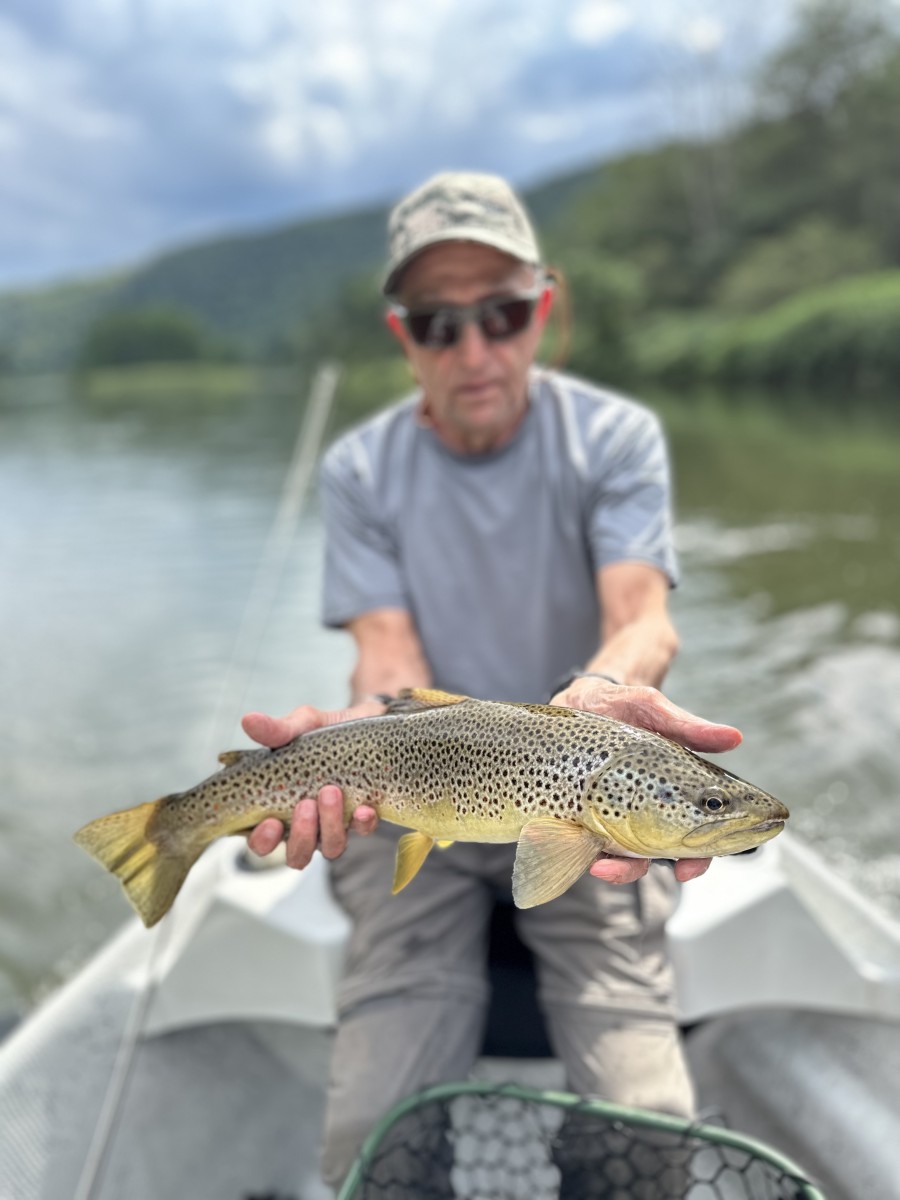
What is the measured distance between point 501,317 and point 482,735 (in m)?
1.46

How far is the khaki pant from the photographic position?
2445mm

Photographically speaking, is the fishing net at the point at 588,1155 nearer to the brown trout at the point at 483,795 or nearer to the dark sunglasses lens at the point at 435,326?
the brown trout at the point at 483,795

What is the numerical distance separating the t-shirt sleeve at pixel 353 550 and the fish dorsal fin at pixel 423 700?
2.80 ft

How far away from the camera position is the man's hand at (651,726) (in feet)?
6.02

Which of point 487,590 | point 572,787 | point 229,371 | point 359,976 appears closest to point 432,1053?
point 359,976

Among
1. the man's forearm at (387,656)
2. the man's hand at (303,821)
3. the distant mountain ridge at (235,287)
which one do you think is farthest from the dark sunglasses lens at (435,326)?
the distant mountain ridge at (235,287)

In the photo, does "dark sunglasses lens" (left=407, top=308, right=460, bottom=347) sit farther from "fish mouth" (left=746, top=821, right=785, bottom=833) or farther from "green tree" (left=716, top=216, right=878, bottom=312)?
"green tree" (left=716, top=216, right=878, bottom=312)

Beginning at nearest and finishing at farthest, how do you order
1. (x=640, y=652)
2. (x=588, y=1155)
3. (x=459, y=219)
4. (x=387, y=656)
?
1. (x=588, y=1155)
2. (x=640, y=652)
3. (x=459, y=219)
4. (x=387, y=656)

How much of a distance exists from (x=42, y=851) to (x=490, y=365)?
5344 millimetres

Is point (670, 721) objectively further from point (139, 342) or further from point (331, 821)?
point (139, 342)

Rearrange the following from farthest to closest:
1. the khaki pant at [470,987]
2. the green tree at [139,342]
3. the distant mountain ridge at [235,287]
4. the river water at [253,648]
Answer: the green tree at [139,342], the distant mountain ridge at [235,287], the river water at [253,648], the khaki pant at [470,987]

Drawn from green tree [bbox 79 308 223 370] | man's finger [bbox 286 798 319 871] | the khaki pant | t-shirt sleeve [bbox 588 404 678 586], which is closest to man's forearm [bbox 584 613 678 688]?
t-shirt sleeve [bbox 588 404 678 586]

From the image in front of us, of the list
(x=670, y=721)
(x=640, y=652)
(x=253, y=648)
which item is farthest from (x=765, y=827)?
(x=253, y=648)

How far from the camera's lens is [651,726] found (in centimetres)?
→ 199
